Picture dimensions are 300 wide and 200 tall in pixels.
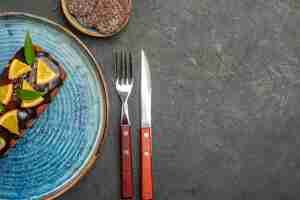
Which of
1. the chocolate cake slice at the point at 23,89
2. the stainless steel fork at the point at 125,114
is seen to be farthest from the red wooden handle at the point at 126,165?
the chocolate cake slice at the point at 23,89

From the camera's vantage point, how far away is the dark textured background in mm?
1265

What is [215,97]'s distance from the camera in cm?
130

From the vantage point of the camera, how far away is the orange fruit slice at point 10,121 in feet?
3.45

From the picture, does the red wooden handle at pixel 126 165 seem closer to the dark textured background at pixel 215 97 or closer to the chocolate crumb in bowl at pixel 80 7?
the dark textured background at pixel 215 97

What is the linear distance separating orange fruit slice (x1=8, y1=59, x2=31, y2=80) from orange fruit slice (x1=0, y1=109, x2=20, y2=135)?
0.08 metres

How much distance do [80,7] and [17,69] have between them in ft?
0.83

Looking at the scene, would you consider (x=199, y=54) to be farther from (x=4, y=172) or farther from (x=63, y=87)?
(x=4, y=172)

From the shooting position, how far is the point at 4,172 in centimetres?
117

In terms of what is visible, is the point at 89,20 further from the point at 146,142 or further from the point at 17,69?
the point at 146,142

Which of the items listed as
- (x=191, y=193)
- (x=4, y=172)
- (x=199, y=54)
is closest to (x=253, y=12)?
(x=199, y=54)

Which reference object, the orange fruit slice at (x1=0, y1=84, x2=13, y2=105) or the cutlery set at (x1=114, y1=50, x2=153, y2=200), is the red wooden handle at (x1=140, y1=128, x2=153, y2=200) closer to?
the cutlery set at (x1=114, y1=50, x2=153, y2=200)

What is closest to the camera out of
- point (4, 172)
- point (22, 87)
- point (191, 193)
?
point (22, 87)

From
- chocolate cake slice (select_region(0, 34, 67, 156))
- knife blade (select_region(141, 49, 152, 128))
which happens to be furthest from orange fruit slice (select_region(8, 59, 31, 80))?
knife blade (select_region(141, 49, 152, 128))

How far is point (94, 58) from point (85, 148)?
238mm
